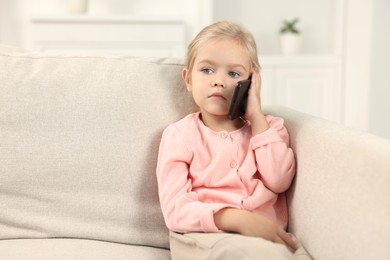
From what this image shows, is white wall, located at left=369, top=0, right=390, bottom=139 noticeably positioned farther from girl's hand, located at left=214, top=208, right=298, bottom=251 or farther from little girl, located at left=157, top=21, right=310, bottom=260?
girl's hand, located at left=214, top=208, right=298, bottom=251

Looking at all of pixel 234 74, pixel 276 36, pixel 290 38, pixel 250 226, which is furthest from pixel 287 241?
pixel 276 36

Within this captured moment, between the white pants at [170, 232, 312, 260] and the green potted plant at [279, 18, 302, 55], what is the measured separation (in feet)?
7.77

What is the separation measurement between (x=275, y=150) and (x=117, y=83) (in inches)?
16.8

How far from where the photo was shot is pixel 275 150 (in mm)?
1161

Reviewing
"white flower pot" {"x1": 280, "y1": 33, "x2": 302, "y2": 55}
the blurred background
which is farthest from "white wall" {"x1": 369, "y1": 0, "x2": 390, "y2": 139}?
"white flower pot" {"x1": 280, "y1": 33, "x2": 302, "y2": 55}

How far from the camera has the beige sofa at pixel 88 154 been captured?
115 centimetres

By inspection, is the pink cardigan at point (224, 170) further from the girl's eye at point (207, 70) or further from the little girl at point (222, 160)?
the girl's eye at point (207, 70)

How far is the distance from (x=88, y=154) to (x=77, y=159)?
28 mm

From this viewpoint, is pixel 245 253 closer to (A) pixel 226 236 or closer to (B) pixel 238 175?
(A) pixel 226 236

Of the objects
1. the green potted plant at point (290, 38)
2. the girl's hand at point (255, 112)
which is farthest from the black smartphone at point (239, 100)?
the green potted plant at point (290, 38)

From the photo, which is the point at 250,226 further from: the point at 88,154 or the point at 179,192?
the point at 88,154

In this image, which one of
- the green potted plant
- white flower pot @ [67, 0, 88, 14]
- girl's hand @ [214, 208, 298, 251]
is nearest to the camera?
girl's hand @ [214, 208, 298, 251]

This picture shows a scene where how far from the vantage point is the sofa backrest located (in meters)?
1.21

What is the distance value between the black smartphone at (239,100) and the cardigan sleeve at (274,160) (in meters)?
0.07
